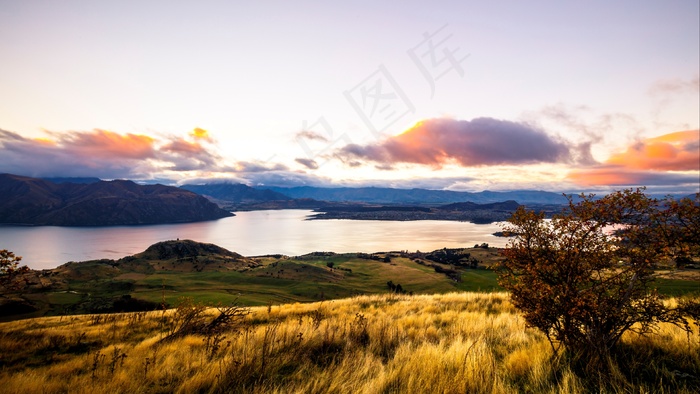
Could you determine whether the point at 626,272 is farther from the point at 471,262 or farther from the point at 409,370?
the point at 471,262

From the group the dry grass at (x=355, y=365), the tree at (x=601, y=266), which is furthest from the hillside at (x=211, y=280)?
the tree at (x=601, y=266)

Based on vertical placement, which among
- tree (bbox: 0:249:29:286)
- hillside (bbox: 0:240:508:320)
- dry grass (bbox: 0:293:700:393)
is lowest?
hillside (bbox: 0:240:508:320)

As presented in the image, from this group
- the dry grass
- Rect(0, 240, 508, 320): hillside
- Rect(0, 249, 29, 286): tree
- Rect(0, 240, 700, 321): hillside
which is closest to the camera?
the dry grass

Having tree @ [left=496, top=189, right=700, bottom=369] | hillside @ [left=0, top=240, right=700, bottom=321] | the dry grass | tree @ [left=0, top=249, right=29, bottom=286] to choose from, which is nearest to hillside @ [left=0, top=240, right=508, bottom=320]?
hillside @ [left=0, top=240, right=700, bottom=321]

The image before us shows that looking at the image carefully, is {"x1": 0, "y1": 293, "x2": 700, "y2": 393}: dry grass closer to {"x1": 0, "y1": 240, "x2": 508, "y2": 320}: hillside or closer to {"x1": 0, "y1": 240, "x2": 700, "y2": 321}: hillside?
{"x1": 0, "y1": 240, "x2": 700, "y2": 321}: hillside

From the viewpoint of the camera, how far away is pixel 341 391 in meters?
3.86

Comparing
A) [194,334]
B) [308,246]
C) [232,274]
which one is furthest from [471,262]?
[194,334]

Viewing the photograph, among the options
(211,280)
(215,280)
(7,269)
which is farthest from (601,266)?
(211,280)

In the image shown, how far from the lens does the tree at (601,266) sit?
4250 millimetres

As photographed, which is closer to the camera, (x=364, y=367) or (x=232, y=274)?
(x=364, y=367)

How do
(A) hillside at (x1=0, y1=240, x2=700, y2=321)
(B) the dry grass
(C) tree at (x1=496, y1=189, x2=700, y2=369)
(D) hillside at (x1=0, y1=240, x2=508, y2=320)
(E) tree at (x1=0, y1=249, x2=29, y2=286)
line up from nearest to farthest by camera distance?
1. (B) the dry grass
2. (C) tree at (x1=496, y1=189, x2=700, y2=369)
3. (E) tree at (x1=0, y1=249, x2=29, y2=286)
4. (A) hillside at (x1=0, y1=240, x2=700, y2=321)
5. (D) hillside at (x1=0, y1=240, x2=508, y2=320)

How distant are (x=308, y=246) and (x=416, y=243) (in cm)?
5712

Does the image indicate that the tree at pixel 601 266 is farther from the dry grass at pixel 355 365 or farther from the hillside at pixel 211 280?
the hillside at pixel 211 280

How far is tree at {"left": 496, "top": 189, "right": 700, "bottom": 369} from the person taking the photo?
4250 mm
